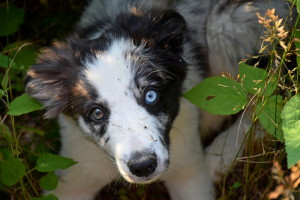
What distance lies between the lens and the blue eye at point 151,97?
119 inches

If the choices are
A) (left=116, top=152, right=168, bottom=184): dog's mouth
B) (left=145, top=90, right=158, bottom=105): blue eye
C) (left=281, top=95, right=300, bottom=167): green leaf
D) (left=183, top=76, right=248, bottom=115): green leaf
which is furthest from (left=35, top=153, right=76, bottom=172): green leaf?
(left=281, top=95, right=300, bottom=167): green leaf

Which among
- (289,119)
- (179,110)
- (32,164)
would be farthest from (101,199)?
(289,119)

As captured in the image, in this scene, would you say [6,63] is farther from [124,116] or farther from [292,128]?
[292,128]

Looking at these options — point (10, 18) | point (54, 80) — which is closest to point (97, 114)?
point (54, 80)

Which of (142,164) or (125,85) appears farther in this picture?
(125,85)

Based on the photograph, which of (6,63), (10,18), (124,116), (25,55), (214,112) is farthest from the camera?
(10,18)

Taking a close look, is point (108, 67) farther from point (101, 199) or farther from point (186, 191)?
point (101, 199)

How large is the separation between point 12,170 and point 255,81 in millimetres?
1468

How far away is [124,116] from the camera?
290 centimetres

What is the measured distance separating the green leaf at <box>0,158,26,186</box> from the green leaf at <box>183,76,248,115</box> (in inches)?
41.7

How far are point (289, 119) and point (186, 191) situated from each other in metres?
1.28

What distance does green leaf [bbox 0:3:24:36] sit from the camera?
431 centimetres

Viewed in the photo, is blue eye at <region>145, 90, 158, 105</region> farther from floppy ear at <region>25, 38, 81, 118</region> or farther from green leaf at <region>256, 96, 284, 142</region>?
green leaf at <region>256, 96, 284, 142</region>

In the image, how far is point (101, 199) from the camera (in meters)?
4.19
